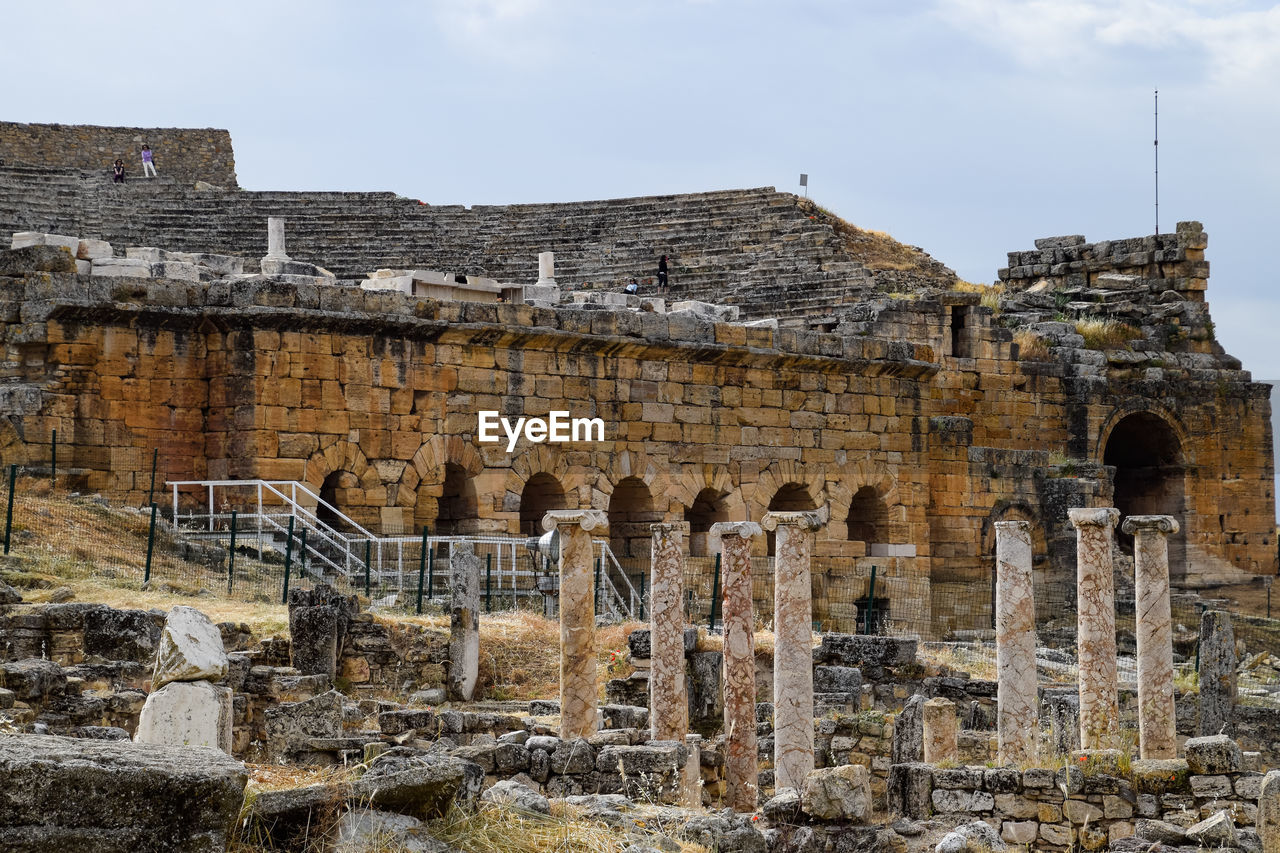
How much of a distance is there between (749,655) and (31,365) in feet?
34.8

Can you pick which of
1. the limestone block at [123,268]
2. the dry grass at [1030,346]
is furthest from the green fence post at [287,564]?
the dry grass at [1030,346]

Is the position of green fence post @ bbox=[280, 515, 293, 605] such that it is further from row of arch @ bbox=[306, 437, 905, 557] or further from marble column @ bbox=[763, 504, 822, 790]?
marble column @ bbox=[763, 504, 822, 790]

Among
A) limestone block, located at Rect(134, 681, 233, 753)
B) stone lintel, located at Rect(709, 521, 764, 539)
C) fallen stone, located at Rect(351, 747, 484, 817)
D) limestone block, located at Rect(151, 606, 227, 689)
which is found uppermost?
stone lintel, located at Rect(709, 521, 764, 539)

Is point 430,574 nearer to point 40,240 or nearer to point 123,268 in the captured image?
point 123,268

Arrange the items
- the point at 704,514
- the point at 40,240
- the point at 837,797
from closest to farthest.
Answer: the point at 837,797 → the point at 40,240 → the point at 704,514

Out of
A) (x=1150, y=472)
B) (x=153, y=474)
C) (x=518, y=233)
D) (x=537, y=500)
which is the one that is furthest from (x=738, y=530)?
(x=518, y=233)

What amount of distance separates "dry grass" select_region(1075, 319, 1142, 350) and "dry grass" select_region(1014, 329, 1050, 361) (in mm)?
1181

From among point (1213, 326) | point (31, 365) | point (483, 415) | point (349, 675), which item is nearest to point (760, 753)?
point (349, 675)

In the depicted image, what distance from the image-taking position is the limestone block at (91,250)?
2269 cm

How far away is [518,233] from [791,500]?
415 inches

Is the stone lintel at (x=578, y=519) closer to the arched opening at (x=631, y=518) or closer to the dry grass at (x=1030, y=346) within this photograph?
the arched opening at (x=631, y=518)

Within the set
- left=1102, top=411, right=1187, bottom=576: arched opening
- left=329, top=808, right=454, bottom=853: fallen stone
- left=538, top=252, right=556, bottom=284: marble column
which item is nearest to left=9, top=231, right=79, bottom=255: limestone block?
left=538, top=252, right=556, bottom=284: marble column

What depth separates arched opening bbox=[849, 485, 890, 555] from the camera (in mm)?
26234

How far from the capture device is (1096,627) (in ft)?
43.2
